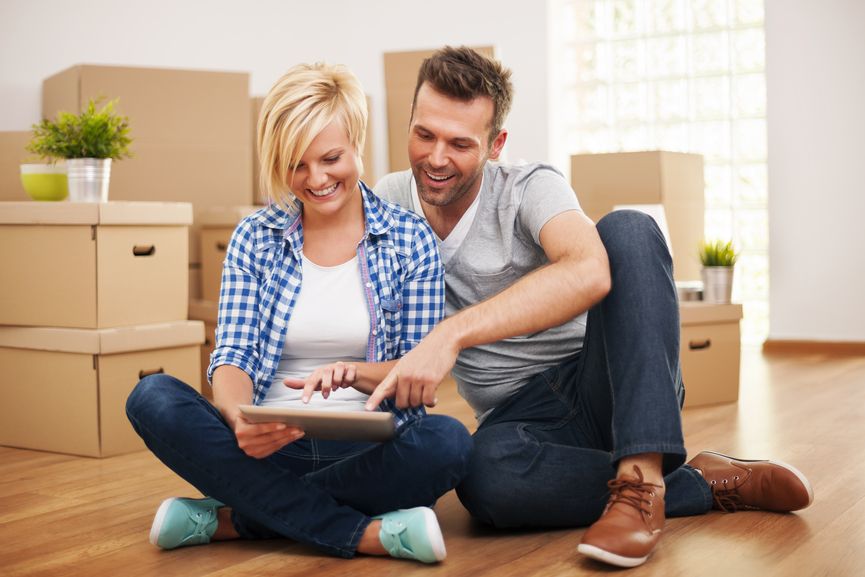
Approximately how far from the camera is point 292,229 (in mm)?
1582

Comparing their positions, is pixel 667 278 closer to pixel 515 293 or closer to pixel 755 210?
pixel 515 293

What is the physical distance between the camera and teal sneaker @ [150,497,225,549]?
4.98 feet

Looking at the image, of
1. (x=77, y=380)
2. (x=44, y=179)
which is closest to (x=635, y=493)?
(x=77, y=380)

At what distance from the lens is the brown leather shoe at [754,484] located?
1.63 metres

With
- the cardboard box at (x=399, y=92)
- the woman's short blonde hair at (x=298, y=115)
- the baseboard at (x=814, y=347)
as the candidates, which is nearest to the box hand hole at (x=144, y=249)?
the woman's short blonde hair at (x=298, y=115)

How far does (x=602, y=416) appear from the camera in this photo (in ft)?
5.18

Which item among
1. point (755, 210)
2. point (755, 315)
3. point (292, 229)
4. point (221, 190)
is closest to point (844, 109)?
point (755, 210)

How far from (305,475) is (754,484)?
736 mm

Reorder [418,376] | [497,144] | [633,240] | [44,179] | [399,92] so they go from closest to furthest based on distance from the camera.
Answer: [418,376]
[633,240]
[497,144]
[44,179]
[399,92]

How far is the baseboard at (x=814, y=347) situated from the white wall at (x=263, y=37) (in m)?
1.32

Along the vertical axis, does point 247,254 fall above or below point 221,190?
below

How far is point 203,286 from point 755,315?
251 centimetres

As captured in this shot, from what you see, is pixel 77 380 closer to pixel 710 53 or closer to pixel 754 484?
pixel 754 484

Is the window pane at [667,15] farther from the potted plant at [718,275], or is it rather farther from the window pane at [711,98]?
the potted plant at [718,275]
